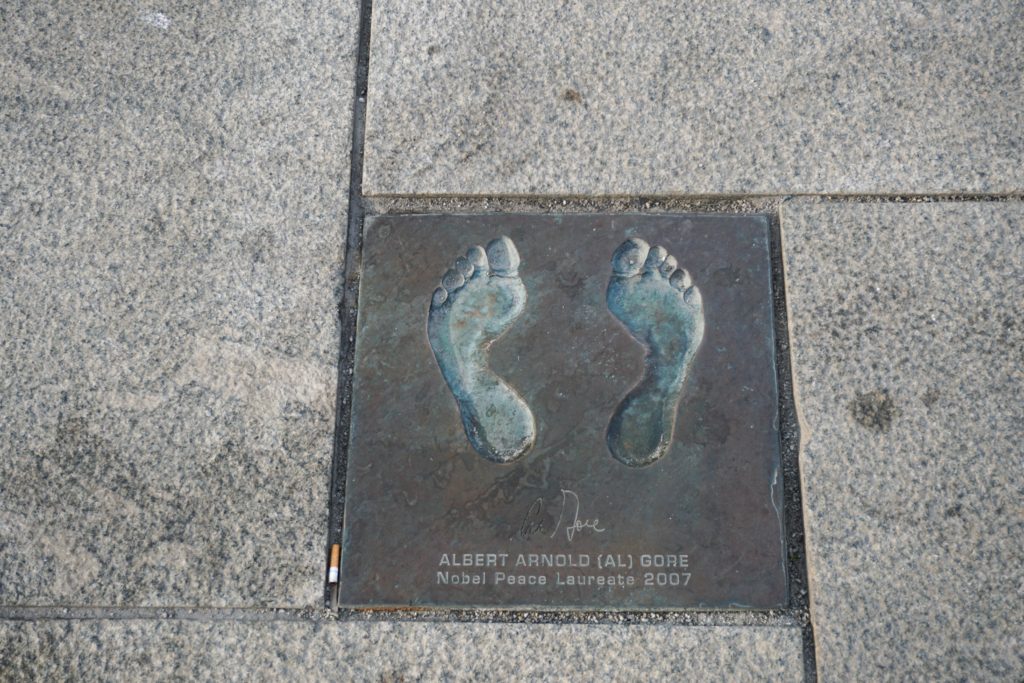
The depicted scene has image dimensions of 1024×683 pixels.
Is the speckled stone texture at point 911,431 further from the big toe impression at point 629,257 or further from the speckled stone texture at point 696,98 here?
the big toe impression at point 629,257

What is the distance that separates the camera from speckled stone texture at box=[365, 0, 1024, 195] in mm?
1603

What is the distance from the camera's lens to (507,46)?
67.1 inches

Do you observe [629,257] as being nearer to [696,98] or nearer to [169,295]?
[696,98]

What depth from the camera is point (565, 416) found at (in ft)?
4.81

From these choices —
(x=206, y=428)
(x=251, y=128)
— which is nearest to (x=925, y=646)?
(x=206, y=428)

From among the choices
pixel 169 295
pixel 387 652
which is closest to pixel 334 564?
pixel 387 652

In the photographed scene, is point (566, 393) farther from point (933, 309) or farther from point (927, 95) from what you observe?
point (927, 95)

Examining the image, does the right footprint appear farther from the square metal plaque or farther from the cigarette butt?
the cigarette butt

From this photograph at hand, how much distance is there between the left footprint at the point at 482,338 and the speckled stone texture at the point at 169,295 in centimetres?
25

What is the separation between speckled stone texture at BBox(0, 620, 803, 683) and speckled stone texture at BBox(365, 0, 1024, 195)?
36.8 inches

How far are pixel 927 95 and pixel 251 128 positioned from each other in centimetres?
157

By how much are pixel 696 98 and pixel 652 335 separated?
1.93ft
